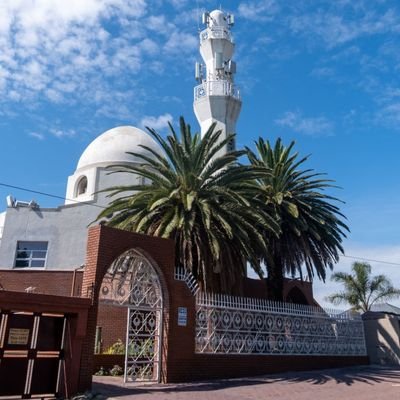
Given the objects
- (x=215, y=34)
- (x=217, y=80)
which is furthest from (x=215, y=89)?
(x=215, y=34)

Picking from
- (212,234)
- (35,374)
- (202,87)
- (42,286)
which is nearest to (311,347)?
(212,234)

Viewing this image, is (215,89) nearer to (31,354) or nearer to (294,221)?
(294,221)

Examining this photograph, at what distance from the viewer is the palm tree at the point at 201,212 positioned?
15.9 m

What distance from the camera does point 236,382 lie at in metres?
13.6

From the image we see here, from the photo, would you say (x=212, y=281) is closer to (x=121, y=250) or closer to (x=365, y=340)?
(x=121, y=250)

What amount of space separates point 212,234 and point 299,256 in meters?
7.88

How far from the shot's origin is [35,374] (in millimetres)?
10062

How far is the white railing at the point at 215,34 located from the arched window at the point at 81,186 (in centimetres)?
1310

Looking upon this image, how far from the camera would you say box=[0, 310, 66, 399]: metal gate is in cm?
966

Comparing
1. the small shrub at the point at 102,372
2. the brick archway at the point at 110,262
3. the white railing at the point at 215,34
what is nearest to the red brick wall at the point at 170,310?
the brick archway at the point at 110,262

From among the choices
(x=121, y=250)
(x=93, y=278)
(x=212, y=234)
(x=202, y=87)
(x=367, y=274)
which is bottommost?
(x=93, y=278)

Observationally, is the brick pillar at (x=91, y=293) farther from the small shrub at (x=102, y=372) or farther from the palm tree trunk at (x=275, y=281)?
the palm tree trunk at (x=275, y=281)

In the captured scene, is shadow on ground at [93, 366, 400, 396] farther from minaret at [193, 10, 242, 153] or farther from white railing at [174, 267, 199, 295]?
minaret at [193, 10, 242, 153]

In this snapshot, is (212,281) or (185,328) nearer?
(185,328)
